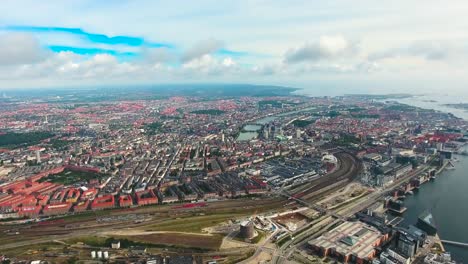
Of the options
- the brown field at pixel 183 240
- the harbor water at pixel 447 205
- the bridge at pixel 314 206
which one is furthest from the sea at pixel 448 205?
the brown field at pixel 183 240

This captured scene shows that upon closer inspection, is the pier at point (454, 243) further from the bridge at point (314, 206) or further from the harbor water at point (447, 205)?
the bridge at point (314, 206)

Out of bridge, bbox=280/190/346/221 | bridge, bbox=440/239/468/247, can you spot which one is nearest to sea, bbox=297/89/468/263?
bridge, bbox=440/239/468/247

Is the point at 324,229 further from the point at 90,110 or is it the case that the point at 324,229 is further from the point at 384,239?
the point at 90,110

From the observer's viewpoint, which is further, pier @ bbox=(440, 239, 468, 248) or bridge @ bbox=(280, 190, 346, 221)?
bridge @ bbox=(280, 190, 346, 221)

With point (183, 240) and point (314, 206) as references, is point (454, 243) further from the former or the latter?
point (183, 240)

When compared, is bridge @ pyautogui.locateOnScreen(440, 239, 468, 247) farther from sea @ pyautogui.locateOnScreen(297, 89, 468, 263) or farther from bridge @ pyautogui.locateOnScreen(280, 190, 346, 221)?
bridge @ pyautogui.locateOnScreen(280, 190, 346, 221)

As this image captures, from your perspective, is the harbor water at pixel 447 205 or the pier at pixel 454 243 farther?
the harbor water at pixel 447 205

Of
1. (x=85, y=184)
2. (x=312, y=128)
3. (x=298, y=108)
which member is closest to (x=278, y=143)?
(x=312, y=128)

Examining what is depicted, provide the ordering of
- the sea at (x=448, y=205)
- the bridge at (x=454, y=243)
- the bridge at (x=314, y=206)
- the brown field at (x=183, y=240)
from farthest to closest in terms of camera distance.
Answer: the bridge at (x=314, y=206), the sea at (x=448, y=205), the bridge at (x=454, y=243), the brown field at (x=183, y=240)

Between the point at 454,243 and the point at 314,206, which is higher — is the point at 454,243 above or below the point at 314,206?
below

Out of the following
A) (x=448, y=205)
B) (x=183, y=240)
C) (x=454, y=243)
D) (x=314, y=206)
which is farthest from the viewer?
(x=448, y=205)

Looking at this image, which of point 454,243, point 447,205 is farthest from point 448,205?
point 454,243
